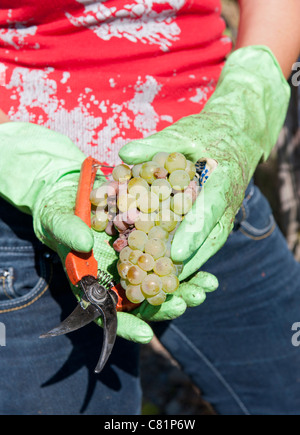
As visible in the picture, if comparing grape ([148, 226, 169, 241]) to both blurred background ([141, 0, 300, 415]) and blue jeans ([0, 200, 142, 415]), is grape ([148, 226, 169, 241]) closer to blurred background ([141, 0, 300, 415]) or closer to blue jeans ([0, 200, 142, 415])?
blue jeans ([0, 200, 142, 415])

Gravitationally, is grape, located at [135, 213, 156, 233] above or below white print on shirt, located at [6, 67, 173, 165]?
below

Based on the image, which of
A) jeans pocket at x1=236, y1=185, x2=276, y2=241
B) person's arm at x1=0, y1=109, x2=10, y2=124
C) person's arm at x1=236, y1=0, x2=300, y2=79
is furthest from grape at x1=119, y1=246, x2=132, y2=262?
person's arm at x1=236, y1=0, x2=300, y2=79

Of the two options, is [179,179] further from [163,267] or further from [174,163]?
[163,267]

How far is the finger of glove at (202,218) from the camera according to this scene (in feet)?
3.37

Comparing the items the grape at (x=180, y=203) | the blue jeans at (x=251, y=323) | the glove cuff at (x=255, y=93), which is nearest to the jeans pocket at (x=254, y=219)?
the blue jeans at (x=251, y=323)

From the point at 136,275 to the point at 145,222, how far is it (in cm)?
12

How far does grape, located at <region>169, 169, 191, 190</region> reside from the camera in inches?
41.8

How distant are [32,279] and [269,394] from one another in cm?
98

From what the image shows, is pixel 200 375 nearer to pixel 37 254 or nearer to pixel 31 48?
pixel 37 254

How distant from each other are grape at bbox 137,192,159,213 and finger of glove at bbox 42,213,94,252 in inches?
5.0

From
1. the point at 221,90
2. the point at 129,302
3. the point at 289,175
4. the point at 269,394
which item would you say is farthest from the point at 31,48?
the point at 289,175

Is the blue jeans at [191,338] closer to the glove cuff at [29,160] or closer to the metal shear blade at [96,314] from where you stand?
the glove cuff at [29,160]

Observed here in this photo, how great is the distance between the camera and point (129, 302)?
112cm
